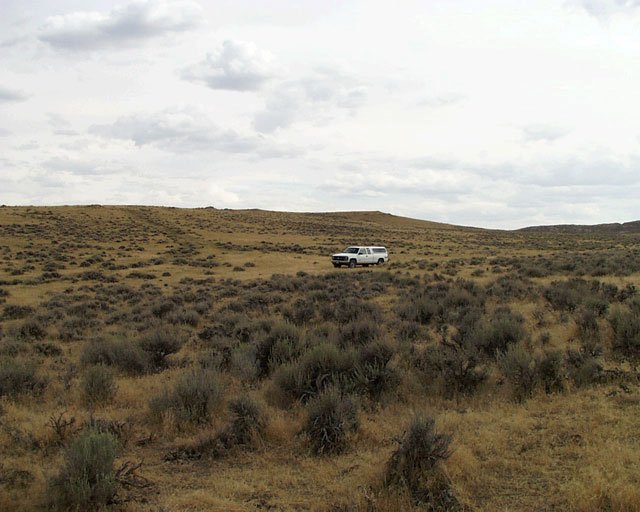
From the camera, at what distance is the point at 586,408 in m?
7.16

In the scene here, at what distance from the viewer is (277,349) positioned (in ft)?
33.0

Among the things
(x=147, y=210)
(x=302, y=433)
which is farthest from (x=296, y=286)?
(x=147, y=210)

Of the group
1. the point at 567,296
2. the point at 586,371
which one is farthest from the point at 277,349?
the point at 567,296

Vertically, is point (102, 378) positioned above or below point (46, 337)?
above

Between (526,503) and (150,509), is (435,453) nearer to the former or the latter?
→ (526,503)

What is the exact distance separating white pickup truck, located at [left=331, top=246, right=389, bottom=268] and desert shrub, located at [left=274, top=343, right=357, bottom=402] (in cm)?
3113

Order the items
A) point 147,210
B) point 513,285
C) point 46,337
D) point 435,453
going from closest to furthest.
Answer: point 435,453
point 46,337
point 513,285
point 147,210

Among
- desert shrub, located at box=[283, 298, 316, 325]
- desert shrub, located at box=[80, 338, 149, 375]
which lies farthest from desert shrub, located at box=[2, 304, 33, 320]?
desert shrub, located at box=[283, 298, 316, 325]

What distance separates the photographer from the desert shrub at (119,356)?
10.6 metres

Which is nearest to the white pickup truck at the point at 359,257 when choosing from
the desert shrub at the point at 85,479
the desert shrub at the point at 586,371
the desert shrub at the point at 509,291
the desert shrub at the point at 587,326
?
the desert shrub at the point at 509,291

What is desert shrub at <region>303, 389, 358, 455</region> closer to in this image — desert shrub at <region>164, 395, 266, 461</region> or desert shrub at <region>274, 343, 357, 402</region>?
desert shrub at <region>164, 395, 266, 461</region>

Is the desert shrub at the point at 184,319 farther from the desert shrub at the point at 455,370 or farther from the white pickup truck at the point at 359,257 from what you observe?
the white pickup truck at the point at 359,257

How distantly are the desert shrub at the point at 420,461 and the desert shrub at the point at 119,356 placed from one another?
675 cm

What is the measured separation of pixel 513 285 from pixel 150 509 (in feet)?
57.3
